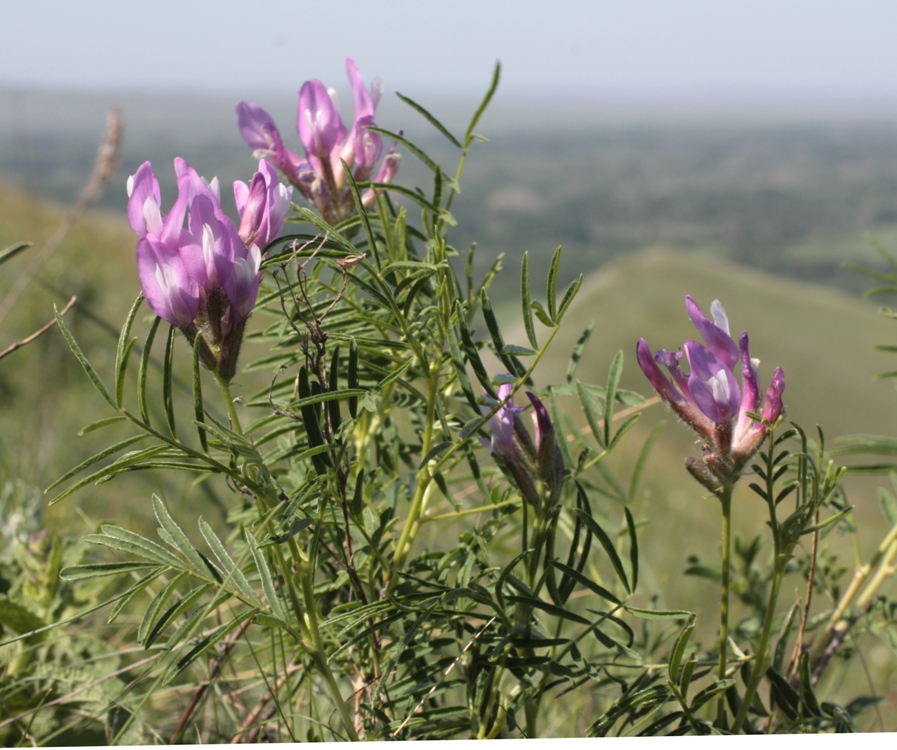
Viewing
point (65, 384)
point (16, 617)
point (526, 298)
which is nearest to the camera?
point (526, 298)

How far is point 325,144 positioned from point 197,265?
25 cm

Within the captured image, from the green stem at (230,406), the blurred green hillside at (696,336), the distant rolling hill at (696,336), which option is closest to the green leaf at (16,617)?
the green stem at (230,406)

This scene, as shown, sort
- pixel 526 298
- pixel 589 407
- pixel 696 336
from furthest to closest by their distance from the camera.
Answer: pixel 696 336 → pixel 589 407 → pixel 526 298

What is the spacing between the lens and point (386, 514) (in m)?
0.65

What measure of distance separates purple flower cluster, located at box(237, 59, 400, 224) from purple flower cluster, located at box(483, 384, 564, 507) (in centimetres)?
23

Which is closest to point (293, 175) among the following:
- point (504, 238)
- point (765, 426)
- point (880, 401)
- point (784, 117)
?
point (765, 426)

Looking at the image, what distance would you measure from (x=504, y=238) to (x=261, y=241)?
26.9m

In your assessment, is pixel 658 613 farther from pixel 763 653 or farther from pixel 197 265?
pixel 197 265

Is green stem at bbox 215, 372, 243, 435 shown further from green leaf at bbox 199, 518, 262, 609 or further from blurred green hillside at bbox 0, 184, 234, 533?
blurred green hillside at bbox 0, 184, 234, 533

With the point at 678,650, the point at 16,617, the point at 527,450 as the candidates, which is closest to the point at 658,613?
the point at 678,650

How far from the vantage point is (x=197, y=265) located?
0.49 meters

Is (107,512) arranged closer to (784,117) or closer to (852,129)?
(852,129)

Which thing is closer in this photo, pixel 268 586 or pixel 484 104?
pixel 268 586

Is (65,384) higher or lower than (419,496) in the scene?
lower
